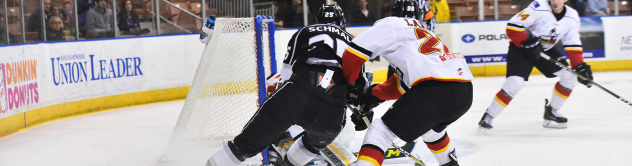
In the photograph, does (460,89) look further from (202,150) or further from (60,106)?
(60,106)

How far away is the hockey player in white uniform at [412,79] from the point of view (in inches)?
82.8

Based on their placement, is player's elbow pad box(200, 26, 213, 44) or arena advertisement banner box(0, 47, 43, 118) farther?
arena advertisement banner box(0, 47, 43, 118)

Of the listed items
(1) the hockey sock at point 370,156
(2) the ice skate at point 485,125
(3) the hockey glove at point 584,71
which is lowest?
(2) the ice skate at point 485,125

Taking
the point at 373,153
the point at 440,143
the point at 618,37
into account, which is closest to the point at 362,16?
the point at 618,37

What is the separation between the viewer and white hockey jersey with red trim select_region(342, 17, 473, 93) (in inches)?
83.4

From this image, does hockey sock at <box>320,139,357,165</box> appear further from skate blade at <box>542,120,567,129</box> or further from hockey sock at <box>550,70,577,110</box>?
hockey sock at <box>550,70,577,110</box>

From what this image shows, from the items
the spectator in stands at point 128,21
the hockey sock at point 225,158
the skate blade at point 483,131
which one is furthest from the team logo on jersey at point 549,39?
the spectator in stands at point 128,21

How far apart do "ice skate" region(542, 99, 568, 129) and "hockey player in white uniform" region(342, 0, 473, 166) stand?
7.62ft

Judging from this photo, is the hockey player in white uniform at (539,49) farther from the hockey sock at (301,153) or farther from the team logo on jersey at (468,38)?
the team logo on jersey at (468,38)

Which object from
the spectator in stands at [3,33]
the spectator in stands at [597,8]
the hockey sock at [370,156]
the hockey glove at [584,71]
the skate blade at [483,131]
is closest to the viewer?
the hockey sock at [370,156]

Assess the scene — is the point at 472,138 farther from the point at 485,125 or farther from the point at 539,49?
the point at 539,49

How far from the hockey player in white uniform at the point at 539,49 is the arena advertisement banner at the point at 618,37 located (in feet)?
13.8

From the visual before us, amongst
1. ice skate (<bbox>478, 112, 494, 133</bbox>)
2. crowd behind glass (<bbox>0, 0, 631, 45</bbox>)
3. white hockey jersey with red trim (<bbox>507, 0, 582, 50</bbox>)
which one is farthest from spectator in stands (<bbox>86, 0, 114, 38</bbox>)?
white hockey jersey with red trim (<bbox>507, 0, 582, 50</bbox>)

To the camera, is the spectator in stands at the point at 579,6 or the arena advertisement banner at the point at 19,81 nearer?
the arena advertisement banner at the point at 19,81
